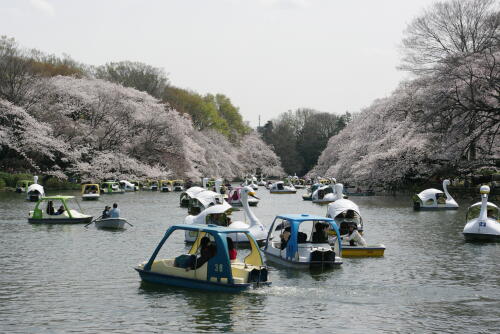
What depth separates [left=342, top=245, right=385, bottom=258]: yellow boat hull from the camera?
88.1 feet

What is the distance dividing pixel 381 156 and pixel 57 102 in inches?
1614

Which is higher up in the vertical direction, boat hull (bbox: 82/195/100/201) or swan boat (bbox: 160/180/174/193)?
swan boat (bbox: 160/180/174/193)

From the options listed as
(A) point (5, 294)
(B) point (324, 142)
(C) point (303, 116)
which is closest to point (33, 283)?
(A) point (5, 294)

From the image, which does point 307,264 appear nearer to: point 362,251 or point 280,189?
point 362,251

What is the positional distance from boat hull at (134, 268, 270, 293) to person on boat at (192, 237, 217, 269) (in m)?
0.51

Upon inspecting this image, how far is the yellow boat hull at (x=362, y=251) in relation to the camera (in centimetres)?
2684

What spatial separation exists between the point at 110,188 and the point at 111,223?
39402 mm

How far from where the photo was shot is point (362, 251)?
27.0 m

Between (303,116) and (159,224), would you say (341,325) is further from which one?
(303,116)

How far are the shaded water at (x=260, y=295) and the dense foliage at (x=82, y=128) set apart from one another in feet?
148

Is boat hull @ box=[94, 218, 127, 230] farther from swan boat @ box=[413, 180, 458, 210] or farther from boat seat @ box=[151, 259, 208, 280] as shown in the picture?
swan boat @ box=[413, 180, 458, 210]

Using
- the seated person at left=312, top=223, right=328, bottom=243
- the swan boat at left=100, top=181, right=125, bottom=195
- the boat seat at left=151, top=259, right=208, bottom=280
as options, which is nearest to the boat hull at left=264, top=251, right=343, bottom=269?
the seated person at left=312, top=223, right=328, bottom=243

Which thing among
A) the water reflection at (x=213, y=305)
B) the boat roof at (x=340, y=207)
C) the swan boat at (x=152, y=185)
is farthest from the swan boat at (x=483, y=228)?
the swan boat at (x=152, y=185)

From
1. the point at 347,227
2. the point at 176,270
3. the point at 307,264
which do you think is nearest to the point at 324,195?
the point at 347,227
